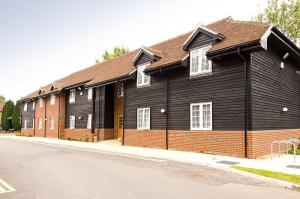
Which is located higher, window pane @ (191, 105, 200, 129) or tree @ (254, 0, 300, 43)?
tree @ (254, 0, 300, 43)

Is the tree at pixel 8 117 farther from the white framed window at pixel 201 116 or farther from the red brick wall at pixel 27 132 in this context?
the white framed window at pixel 201 116

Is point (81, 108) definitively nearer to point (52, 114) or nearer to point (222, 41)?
point (52, 114)

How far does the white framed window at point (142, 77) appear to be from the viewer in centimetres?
2109

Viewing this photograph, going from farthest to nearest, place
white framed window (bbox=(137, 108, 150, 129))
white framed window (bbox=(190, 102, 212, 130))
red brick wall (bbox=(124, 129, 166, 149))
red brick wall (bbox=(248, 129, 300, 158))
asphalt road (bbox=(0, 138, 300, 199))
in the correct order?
1. white framed window (bbox=(137, 108, 150, 129))
2. red brick wall (bbox=(124, 129, 166, 149))
3. white framed window (bbox=(190, 102, 212, 130))
4. red brick wall (bbox=(248, 129, 300, 158))
5. asphalt road (bbox=(0, 138, 300, 199))

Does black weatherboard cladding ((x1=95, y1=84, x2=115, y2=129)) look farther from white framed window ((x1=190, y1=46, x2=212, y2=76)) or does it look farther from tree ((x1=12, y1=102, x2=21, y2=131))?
tree ((x1=12, y1=102, x2=21, y2=131))

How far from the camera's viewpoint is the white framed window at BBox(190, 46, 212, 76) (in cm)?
1667

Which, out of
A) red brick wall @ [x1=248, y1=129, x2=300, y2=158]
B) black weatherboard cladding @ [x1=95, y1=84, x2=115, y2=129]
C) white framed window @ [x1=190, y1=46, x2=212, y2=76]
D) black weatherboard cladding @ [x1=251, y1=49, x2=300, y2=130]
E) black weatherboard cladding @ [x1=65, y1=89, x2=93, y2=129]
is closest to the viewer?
A: red brick wall @ [x1=248, y1=129, x2=300, y2=158]

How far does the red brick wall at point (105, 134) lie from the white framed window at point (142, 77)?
768 cm

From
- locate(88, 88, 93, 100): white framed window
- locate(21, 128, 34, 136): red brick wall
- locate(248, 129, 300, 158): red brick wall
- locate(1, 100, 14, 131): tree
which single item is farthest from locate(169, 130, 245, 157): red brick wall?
locate(1, 100, 14, 131): tree

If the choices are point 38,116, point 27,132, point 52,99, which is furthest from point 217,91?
point 27,132

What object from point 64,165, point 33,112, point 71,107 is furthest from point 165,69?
point 33,112

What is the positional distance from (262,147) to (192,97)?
4836 millimetres

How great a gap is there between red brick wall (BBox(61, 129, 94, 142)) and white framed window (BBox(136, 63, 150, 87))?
8.76 metres

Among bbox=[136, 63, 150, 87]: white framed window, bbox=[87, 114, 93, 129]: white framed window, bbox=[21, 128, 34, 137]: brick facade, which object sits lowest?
bbox=[21, 128, 34, 137]: brick facade
